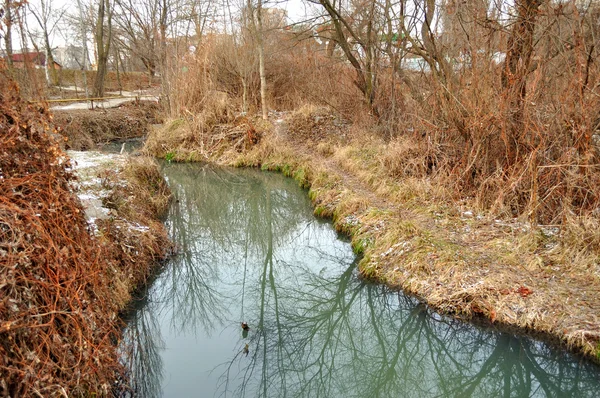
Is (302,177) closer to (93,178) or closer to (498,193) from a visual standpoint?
(93,178)

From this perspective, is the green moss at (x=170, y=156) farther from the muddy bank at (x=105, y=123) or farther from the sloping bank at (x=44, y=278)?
the sloping bank at (x=44, y=278)

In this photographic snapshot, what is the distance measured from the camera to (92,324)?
138 inches

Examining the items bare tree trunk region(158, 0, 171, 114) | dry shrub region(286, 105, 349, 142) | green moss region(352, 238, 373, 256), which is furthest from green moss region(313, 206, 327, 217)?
bare tree trunk region(158, 0, 171, 114)

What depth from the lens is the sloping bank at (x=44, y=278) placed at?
2.85m

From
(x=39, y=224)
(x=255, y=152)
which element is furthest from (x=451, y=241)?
(x=255, y=152)

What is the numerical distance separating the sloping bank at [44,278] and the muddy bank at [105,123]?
10260 mm

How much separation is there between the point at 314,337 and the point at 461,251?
216 centimetres

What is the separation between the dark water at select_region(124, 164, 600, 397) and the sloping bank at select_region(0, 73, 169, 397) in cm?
104

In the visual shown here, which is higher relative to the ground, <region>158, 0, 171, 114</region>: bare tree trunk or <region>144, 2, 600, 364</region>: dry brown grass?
<region>158, 0, 171, 114</region>: bare tree trunk

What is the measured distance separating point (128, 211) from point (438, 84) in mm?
5575

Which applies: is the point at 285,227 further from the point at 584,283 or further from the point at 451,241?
the point at 584,283

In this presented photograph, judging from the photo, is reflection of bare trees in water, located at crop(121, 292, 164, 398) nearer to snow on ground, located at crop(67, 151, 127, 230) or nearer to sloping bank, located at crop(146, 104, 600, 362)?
snow on ground, located at crop(67, 151, 127, 230)

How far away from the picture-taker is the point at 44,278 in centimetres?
317

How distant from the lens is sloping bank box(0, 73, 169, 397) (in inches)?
112
